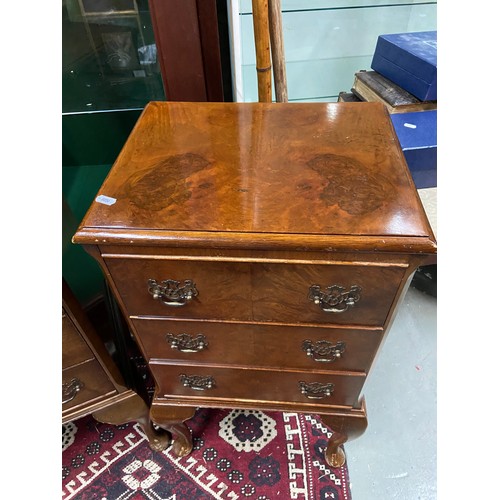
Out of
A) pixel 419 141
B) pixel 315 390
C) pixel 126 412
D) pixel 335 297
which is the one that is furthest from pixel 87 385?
pixel 419 141

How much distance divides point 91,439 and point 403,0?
1814mm

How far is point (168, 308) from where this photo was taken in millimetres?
674

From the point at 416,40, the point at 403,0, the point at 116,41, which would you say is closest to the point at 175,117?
the point at 116,41

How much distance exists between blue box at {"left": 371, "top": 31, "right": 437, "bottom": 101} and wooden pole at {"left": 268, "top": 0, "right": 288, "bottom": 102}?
1.39ft

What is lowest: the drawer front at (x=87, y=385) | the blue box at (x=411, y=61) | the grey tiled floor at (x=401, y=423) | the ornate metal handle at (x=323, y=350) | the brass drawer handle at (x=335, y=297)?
the grey tiled floor at (x=401, y=423)

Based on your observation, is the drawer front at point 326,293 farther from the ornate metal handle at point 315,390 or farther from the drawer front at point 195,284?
the ornate metal handle at point 315,390

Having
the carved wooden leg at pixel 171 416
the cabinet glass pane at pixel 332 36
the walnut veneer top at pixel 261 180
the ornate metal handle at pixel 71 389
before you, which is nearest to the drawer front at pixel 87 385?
the ornate metal handle at pixel 71 389

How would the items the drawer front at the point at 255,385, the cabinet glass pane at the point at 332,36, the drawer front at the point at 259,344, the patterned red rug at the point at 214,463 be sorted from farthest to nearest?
the cabinet glass pane at the point at 332,36, the patterned red rug at the point at 214,463, the drawer front at the point at 255,385, the drawer front at the point at 259,344

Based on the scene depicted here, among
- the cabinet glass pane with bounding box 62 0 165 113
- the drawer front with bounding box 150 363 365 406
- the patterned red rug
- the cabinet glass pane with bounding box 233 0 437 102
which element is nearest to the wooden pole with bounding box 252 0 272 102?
the cabinet glass pane with bounding box 233 0 437 102

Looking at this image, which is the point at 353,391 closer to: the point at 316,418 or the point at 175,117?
the point at 316,418

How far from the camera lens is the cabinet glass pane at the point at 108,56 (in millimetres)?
1045

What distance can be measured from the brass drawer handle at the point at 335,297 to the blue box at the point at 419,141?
0.61 m

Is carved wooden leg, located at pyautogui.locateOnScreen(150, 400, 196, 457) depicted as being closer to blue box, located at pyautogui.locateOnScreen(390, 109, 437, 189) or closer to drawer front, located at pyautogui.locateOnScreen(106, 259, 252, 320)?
drawer front, located at pyautogui.locateOnScreen(106, 259, 252, 320)

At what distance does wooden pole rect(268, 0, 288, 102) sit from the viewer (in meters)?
0.90
